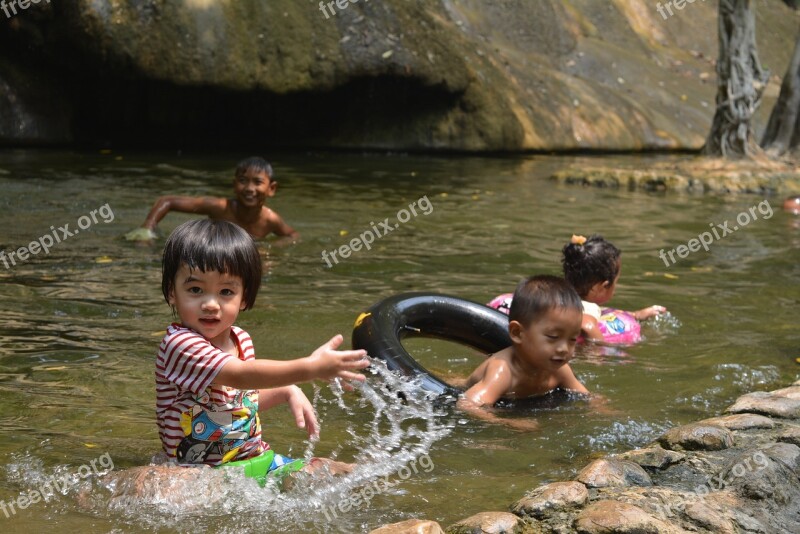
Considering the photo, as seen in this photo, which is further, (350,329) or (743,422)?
(350,329)

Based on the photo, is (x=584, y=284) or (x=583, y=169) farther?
(x=583, y=169)

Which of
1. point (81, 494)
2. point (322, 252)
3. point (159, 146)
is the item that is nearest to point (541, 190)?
point (322, 252)

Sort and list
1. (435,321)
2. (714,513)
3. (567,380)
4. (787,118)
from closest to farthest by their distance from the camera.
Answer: (714,513) → (567,380) → (435,321) → (787,118)

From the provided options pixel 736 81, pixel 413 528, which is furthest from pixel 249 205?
pixel 736 81

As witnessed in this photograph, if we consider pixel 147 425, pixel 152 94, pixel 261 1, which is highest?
pixel 261 1

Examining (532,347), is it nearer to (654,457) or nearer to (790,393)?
(790,393)

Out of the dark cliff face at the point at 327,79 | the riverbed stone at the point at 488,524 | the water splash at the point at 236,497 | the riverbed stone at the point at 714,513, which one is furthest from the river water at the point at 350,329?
the dark cliff face at the point at 327,79

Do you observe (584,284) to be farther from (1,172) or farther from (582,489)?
(1,172)

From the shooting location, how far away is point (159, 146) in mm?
14562

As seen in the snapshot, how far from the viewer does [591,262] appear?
6008mm

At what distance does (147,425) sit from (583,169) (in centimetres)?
1007

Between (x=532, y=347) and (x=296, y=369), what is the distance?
190cm

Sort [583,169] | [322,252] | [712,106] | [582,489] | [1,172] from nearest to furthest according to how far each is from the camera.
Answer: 1. [582,489]
2. [322,252]
3. [1,172]
4. [583,169]
5. [712,106]

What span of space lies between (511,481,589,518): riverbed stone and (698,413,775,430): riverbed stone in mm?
922
